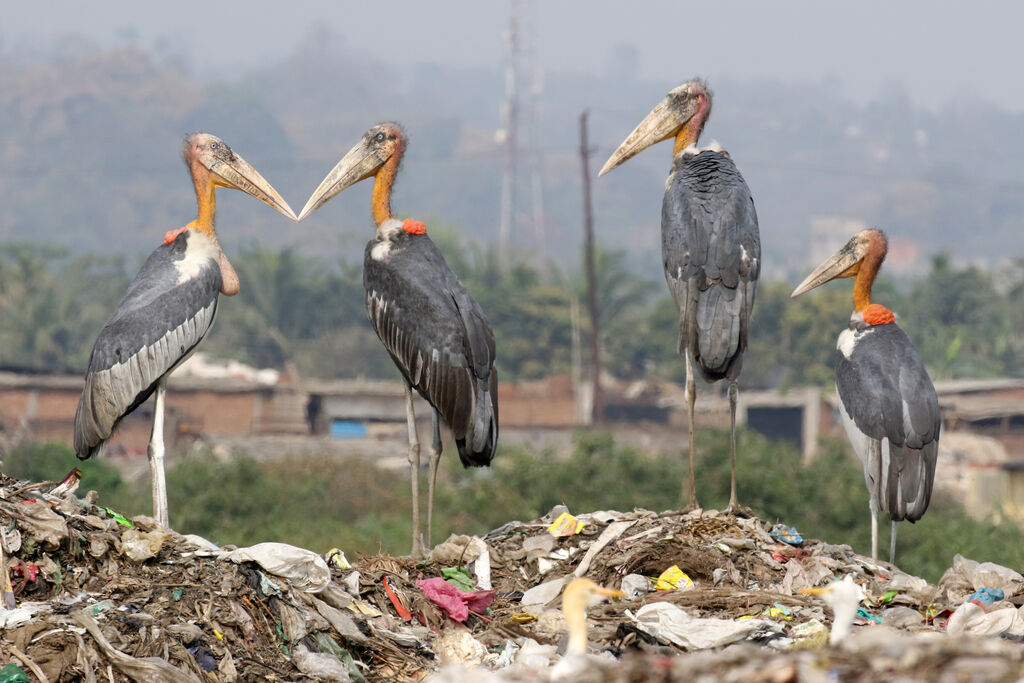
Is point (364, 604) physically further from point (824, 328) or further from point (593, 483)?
point (824, 328)

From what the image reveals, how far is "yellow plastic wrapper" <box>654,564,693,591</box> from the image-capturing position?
754 cm

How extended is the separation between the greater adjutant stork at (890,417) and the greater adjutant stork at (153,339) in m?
3.64

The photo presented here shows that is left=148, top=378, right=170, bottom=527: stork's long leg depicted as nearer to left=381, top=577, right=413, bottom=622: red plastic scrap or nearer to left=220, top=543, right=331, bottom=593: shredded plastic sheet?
left=220, top=543, right=331, bottom=593: shredded plastic sheet

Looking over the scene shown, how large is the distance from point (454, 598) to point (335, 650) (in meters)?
0.95

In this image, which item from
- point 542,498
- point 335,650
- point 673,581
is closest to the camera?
point 335,650

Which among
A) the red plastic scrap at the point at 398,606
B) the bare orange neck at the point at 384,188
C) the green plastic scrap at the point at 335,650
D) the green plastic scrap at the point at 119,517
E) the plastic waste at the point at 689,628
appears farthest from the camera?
the bare orange neck at the point at 384,188

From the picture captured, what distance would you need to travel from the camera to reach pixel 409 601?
7441mm

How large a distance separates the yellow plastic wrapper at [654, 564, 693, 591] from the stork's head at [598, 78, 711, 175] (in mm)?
2767

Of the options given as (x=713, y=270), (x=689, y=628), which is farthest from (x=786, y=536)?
(x=689, y=628)

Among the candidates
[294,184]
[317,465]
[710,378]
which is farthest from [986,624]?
[294,184]

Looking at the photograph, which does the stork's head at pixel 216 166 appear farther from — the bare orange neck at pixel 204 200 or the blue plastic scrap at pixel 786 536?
the blue plastic scrap at pixel 786 536

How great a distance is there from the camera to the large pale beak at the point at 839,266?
9.20 metres

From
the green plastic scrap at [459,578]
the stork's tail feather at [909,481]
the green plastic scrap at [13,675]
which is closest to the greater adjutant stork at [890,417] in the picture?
the stork's tail feather at [909,481]

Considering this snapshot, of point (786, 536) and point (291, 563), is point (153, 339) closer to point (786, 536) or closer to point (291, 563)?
point (291, 563)
